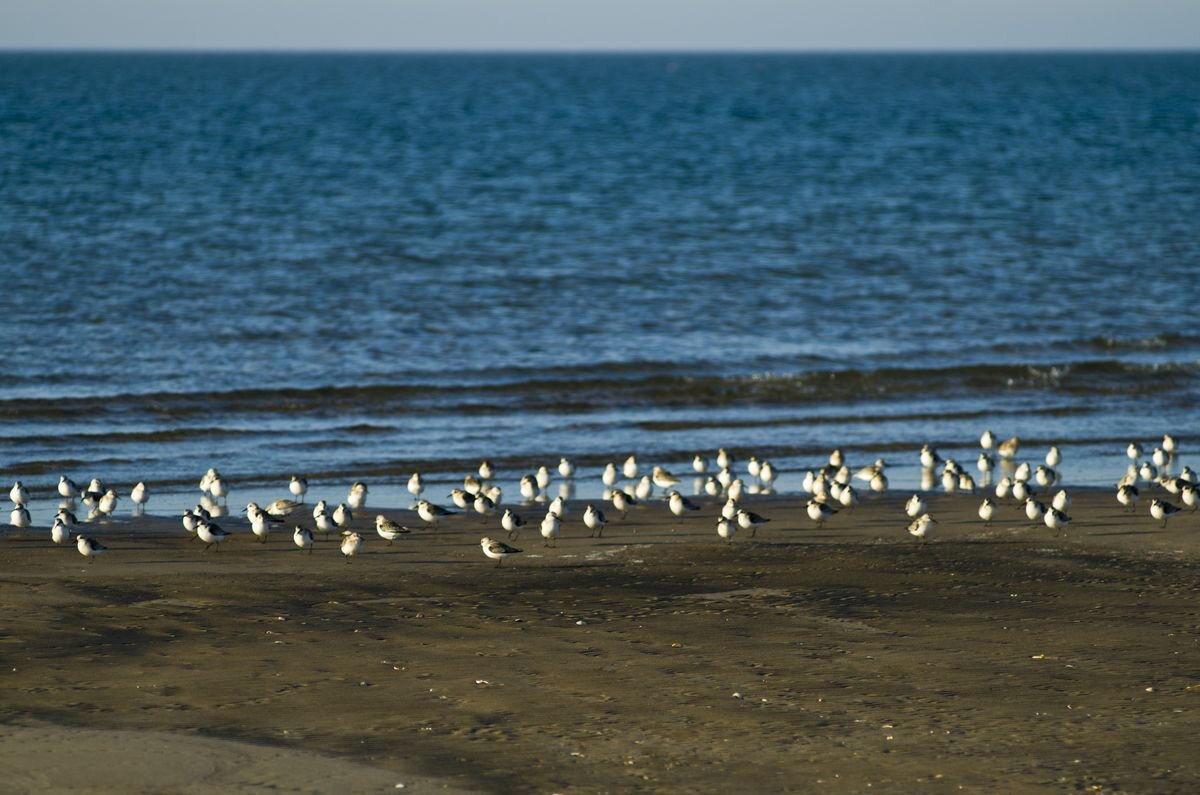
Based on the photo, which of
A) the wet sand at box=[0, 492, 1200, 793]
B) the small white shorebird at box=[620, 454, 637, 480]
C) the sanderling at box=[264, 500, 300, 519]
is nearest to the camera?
the wet sand at box=[0, 492, 1200, 793]

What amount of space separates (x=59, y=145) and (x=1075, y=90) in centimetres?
9774

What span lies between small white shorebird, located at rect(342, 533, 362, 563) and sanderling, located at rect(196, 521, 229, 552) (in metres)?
1.31

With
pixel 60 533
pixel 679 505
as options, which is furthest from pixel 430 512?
pixel 60 533

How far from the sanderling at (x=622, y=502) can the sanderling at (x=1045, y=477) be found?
5.16 meters

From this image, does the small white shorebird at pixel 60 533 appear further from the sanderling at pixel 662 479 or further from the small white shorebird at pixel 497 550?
the sanderling at pixel 662 479

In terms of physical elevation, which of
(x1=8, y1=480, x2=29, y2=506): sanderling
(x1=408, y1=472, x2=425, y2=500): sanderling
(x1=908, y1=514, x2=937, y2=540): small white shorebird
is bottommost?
(x1=408, y1=472, x2=425, y2=500): sanderling

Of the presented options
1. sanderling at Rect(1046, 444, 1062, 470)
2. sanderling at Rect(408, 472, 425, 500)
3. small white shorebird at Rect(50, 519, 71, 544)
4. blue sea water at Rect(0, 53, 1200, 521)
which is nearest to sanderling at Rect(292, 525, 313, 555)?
small white shorebird at Rect(50, 519, 71, 544)

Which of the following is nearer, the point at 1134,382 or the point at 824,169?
the point at 1134,382

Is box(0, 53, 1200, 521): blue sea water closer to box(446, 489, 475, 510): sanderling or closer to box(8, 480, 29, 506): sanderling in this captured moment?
box(8, 480, 29, 506): sanderling

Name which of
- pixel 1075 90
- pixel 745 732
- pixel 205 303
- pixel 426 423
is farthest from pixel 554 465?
pixel 1075 90

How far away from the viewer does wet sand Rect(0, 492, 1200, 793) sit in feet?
34.2

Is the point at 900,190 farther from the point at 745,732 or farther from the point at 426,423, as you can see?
the point at 745,732

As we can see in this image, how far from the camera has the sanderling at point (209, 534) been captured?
16609 mm

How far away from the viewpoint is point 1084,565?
1605 cm
